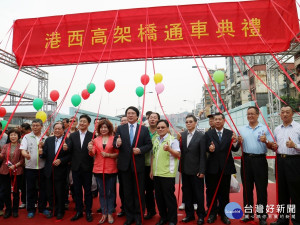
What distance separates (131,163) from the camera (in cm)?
271

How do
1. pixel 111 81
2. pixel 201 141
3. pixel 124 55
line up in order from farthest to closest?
pixel 124 55 < pixel 111 81 < pixel 201 141

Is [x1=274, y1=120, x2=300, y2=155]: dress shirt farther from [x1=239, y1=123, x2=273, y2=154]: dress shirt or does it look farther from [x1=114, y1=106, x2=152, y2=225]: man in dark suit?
[x1=114, y1=106, x2=152, y2=225]: man in dark suit

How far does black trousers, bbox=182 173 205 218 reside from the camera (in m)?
2.72

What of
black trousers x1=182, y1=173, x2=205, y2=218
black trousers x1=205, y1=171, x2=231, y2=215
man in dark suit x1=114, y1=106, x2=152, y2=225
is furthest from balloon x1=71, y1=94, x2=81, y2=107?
black trousers x1=205, y1=171, x2=231, y2=215

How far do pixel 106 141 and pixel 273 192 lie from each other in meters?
3.26

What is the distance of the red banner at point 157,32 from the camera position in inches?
159

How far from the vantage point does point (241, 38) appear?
13.5 feet

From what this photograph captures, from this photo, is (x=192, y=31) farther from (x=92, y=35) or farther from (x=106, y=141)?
(x=106, y=141)

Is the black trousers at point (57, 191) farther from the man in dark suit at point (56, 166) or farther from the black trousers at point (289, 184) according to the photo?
the black trousers at point (289, 184)

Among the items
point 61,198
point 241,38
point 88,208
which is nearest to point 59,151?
point 61,198

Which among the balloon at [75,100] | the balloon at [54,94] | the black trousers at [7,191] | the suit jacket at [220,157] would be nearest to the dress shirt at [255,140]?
the suit jacket at [220,157]

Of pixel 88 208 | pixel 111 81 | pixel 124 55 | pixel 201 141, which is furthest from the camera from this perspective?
pixel 124 55

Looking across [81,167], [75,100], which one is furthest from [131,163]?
[75,100]

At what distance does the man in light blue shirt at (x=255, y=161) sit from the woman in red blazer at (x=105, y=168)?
1.62 metres
